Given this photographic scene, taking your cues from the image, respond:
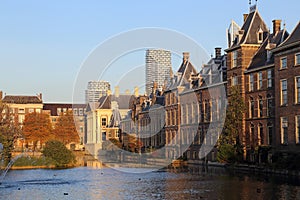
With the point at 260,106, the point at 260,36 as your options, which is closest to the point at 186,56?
the point at 260,36

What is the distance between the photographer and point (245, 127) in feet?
181

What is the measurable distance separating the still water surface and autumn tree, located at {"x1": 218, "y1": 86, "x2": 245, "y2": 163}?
37.8ft

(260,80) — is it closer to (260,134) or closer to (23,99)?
(260,134)

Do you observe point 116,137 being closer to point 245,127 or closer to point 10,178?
point 245,127

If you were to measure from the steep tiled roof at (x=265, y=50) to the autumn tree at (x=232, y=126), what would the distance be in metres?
3.18

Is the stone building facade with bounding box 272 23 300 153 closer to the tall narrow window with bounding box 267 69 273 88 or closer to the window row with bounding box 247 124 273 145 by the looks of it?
the tall narrow window with bounding box 267 69 273 88

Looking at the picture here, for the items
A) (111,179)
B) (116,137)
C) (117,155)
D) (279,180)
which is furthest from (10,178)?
(116,137)

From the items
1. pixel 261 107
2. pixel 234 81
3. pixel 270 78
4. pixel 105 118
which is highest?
pixel 234 81

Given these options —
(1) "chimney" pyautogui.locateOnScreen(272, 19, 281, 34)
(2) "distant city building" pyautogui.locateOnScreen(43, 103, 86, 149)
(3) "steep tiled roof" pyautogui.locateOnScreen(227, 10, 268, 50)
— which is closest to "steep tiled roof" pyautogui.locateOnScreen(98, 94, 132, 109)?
(2) "distant city building" pyautogui.locateOnScreen(43, 103, 86, 149)

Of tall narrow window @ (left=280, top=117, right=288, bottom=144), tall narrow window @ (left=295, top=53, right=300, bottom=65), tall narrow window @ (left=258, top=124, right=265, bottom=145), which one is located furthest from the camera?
tall narrow window @ (left=258, top=124, right=265, bottom=145)

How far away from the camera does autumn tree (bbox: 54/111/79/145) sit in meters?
98.4

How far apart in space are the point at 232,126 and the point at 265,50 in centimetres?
835

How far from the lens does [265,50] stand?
53.1 meters

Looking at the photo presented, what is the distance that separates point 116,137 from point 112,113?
7803mm
